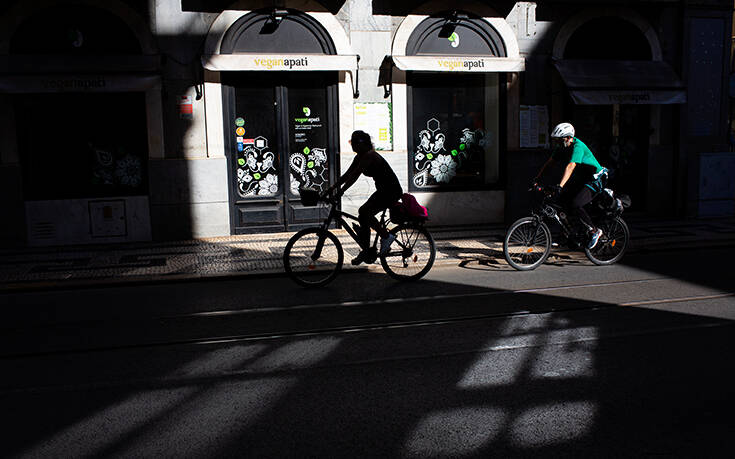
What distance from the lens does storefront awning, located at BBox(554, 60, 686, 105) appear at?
12.6 metres

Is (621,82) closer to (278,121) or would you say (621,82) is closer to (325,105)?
(325,105)

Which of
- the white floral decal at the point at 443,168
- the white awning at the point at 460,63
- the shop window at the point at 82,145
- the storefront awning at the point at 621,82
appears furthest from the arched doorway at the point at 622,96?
the shop window at the point at 82,145

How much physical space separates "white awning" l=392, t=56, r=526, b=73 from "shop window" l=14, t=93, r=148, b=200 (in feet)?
16.2

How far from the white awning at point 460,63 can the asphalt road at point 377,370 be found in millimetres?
5563

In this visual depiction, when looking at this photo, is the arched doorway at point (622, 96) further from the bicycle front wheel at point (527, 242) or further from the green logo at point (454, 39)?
the bicycle front wheel at point (527, 242)

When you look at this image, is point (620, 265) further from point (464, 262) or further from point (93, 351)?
point (93, 351)

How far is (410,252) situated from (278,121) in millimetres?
5056

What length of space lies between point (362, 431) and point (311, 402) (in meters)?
0.57

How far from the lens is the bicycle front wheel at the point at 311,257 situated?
7812 mm

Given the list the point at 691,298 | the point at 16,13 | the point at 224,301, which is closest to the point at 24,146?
the point at 16,13

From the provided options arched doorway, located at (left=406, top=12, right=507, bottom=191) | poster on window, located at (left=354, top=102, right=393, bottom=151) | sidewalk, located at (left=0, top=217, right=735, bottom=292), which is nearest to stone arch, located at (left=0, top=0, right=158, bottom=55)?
sidewalk, located at (left=0, top=217, right=735, bottom=292)

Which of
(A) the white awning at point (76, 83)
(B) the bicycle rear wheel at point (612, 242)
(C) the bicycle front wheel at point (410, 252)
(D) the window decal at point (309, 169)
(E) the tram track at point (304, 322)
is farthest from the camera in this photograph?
(D) the window decal at point (309, 169)

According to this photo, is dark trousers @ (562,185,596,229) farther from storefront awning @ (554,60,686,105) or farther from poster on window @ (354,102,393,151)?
poster on window @ (354,102,393,151)

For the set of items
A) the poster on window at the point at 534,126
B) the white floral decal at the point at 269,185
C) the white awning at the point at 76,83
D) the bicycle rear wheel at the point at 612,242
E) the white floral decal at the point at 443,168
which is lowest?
the bicycle rear wheel at the point at 612,242
